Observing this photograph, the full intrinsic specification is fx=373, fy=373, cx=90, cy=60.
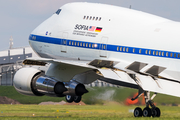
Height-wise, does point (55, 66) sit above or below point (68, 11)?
below

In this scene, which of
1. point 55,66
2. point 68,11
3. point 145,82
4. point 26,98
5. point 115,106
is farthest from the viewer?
point 26,98

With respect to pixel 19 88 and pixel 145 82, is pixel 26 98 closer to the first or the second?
pixel 19 88

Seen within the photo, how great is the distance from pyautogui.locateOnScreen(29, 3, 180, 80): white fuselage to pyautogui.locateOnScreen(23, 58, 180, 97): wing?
462 mm

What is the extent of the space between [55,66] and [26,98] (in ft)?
94.8

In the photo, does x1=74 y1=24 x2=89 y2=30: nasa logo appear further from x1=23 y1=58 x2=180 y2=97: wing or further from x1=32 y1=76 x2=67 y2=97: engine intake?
x1=32 y1=76 x2=67 y2=97: engine intake

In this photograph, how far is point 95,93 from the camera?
115 ft

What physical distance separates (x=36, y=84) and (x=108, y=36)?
5.92m

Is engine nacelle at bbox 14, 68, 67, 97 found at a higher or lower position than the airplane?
lower

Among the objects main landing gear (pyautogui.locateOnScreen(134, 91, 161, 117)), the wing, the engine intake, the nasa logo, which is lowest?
main landing gear (pyautogui.locateOnScreen(134, 91, 161, 117))

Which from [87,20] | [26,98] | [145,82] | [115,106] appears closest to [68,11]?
[87,20]

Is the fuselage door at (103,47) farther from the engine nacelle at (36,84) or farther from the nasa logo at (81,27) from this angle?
the engine nacelle at (36,84)

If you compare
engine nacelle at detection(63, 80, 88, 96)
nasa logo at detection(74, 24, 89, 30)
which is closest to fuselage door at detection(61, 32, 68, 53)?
nasa logo at detection(74, 24, 89, 30)

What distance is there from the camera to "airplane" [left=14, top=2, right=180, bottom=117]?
74.5ft

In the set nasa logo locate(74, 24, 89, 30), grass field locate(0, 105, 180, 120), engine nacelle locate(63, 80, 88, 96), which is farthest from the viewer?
nasa logo locate(74, 24, 89, 30)
